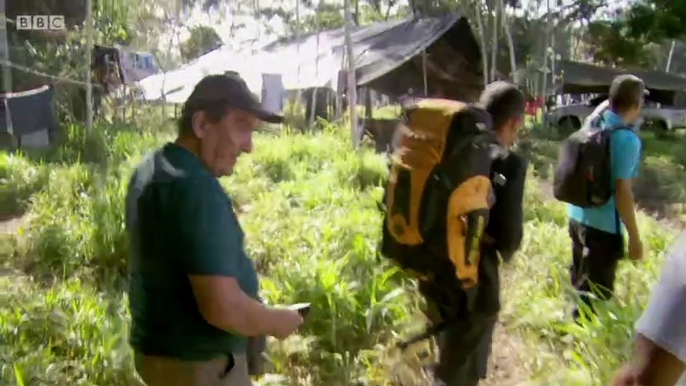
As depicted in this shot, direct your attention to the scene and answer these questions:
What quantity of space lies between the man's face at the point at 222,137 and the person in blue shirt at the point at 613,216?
1612 millimetres

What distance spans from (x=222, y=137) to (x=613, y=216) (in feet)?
5.82

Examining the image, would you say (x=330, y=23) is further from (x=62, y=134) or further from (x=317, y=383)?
(x=317, y=383)

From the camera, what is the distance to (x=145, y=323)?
1.57 metres

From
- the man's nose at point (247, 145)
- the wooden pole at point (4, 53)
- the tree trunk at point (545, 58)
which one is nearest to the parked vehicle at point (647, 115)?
the tree trunk at point (545, 58)

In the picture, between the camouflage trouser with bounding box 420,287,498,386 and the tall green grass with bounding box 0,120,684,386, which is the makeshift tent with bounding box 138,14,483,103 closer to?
the tall green grass with bounding box 0,120,684,386

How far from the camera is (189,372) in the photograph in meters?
1.56

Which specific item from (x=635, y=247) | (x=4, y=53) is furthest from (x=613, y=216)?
(x=4, y=53)

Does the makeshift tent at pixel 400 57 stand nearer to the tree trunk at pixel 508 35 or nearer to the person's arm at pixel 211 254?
the tree trunk at pixel 508 35

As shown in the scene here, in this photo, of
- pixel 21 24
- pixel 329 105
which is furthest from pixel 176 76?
pixel 329 105

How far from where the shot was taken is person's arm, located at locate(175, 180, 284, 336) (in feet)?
4.68

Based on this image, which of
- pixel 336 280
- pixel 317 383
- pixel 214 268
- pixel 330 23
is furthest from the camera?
pixel 330 23

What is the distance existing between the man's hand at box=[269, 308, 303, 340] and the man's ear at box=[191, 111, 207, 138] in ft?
1.30

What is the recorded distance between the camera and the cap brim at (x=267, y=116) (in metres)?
1.58

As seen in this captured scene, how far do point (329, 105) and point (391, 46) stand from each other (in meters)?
1.19
